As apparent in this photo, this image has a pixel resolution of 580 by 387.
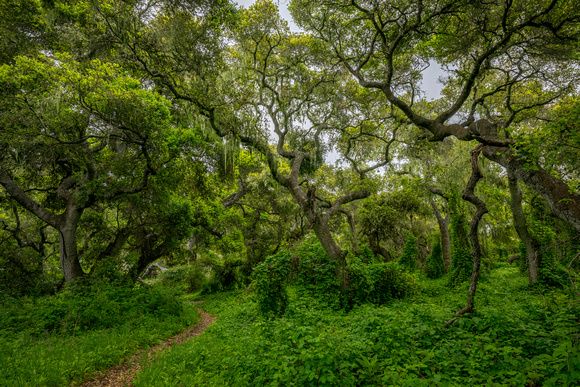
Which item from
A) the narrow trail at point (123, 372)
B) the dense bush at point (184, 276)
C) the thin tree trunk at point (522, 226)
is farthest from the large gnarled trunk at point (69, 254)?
the thin tree trunk at point (522, 226)

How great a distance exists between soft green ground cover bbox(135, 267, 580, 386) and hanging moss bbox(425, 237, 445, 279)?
933cm

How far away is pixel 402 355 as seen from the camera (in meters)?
3.71

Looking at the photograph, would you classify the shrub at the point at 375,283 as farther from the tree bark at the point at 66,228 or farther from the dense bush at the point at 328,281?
the tree bark at the point at 66,228

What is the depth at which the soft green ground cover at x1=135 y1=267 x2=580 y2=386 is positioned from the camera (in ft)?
9.67

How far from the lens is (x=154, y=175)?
983cm

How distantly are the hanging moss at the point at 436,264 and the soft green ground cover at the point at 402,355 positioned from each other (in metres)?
9.33

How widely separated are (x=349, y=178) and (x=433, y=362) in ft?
32.5

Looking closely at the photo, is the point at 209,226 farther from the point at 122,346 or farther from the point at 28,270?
the point at 28,270

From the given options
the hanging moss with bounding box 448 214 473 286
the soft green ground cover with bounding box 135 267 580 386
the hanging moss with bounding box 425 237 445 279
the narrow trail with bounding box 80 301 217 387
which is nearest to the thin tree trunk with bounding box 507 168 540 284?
the hanging moss with bounding box 448 214 473 286

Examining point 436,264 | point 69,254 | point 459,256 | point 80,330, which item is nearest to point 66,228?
point 69,254

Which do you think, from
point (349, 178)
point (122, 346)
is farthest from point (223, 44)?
point (122, 346)

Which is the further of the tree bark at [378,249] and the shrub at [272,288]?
the tree bark at [378,249]

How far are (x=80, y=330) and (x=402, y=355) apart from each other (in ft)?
25.5

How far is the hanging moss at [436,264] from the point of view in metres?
14.2
